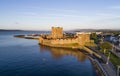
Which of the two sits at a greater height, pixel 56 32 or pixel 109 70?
pixel 56 32

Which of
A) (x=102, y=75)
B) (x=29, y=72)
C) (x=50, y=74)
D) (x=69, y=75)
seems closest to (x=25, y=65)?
(x=29, y=72)

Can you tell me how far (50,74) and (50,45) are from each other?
51681mm

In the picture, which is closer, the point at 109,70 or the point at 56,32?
the point at 109,70

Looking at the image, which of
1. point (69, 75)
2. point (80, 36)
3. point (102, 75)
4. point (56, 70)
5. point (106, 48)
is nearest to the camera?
point (102, 75)

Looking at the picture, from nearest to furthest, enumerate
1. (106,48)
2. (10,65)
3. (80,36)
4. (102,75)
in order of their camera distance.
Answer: (102,75), (10,65), (106,48), (80,36)

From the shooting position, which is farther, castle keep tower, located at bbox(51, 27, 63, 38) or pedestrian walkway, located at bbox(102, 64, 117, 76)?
castle keep tower, located at bbox(51, 27, 63, 38)

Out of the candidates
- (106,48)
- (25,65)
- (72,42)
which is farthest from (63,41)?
(25,65)

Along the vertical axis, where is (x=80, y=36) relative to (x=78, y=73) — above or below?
above

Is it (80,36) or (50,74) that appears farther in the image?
(80,36)

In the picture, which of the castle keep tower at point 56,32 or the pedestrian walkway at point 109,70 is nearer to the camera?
the pedestrian walkway at point 109,70

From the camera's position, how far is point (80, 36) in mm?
85312

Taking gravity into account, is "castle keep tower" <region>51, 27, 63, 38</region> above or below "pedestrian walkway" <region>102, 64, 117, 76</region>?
above

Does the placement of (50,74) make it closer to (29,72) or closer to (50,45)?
(29,72)

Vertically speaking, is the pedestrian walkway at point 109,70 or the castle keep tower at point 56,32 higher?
the castle keep tower at point 56,32
